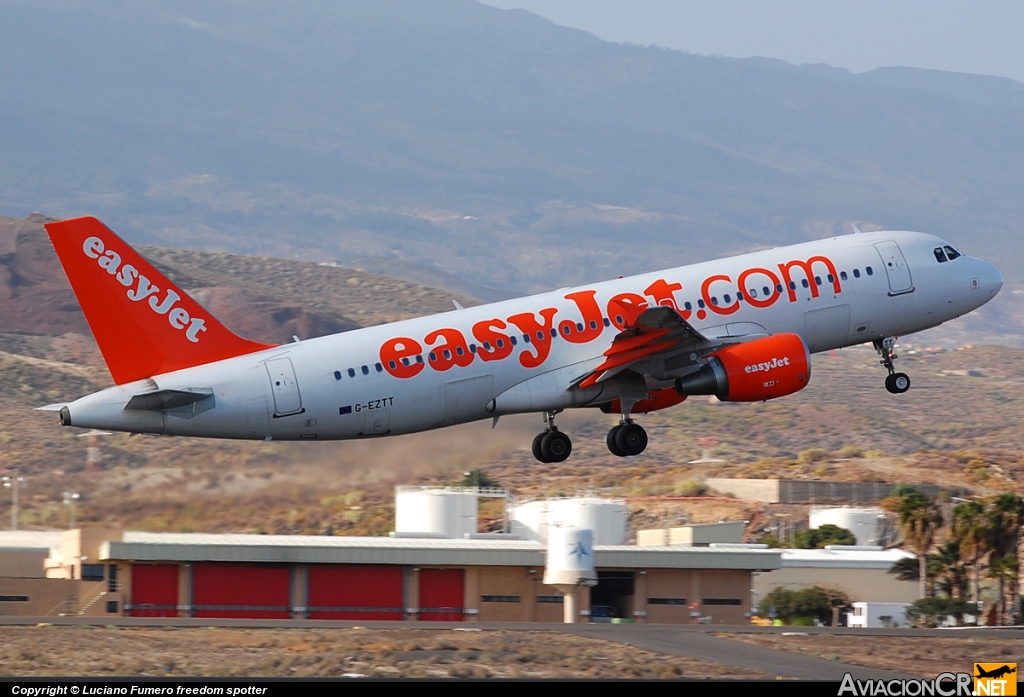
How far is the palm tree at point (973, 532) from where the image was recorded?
246 feet

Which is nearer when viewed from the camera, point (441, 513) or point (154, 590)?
point (154, 590)

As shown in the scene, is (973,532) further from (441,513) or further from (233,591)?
(233,591)

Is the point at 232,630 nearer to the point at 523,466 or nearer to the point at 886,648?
the point at 886,648

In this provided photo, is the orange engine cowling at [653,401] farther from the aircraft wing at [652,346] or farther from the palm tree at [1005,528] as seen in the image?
the palm tree at [1005,528]

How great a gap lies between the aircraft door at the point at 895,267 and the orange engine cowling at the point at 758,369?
207 inches

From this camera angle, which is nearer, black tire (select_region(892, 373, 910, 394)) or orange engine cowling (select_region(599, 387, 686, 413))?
orange engine cowling (select_region(599, 387, 686, 413))

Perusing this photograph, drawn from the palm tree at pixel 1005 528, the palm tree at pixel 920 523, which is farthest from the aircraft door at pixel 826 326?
the palm tree at pixel 920 523

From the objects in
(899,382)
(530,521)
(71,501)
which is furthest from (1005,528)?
(71,501)

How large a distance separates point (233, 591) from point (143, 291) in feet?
80.0

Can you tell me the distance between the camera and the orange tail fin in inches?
1544

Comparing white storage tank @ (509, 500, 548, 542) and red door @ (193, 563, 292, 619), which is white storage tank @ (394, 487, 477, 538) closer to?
white storage tank @ (509, 500, 548, 542)

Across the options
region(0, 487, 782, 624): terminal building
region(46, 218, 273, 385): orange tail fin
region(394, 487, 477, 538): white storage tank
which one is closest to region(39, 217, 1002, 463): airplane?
region(46, 218, 273, 385): orange tail fin

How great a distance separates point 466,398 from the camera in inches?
1660

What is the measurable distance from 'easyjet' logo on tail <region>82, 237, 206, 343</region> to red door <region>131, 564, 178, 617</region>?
22447 mm
